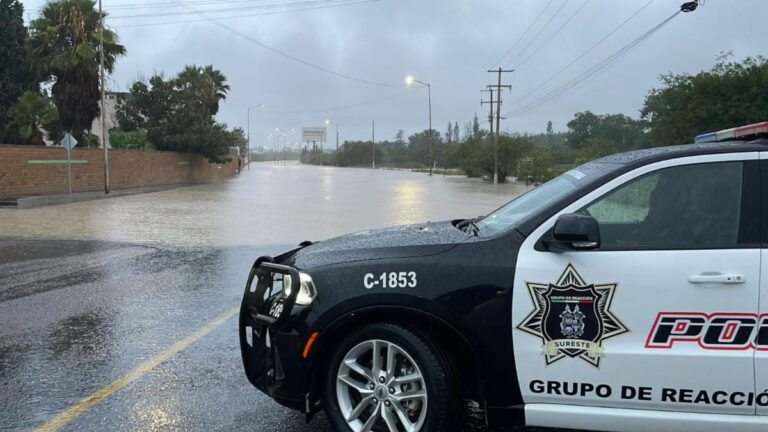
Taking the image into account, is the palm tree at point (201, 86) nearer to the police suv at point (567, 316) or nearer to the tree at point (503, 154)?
the tree at point (503, 154)

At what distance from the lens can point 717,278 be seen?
2.87 meters

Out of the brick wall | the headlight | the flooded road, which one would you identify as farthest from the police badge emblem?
the brick wall

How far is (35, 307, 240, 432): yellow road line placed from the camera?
373 cm

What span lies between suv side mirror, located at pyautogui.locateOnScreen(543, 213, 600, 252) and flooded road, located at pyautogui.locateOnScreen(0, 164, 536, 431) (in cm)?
189

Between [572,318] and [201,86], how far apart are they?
176 feet

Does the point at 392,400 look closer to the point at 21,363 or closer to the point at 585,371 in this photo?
the point at 585,371

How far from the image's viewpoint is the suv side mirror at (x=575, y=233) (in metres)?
2.96

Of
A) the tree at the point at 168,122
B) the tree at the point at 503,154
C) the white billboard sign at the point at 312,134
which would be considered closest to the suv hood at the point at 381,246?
the tree at the point at 168,122

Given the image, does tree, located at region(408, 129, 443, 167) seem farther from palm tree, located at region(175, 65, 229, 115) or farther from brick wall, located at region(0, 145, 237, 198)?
brick wall, located at region(0, 145, 237, 198)

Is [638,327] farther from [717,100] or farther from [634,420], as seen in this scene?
[717,100]

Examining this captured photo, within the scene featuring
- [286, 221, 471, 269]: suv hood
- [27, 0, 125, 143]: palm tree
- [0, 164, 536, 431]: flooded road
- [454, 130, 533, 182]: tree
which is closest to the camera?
[286, 221, 471, 269]: suv hood

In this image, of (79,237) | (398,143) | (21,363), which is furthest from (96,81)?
(398,143)

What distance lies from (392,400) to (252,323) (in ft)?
3.29

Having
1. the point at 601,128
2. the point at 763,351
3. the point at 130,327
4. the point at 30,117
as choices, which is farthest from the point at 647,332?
the point at 601,128
